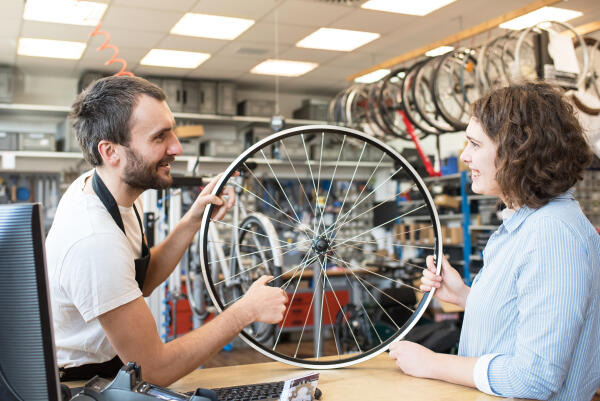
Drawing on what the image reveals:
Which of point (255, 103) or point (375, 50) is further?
point (255, 103)

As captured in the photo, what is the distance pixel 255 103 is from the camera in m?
7.57

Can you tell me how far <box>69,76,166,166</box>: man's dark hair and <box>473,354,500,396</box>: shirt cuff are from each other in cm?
93

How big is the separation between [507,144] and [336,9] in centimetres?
408

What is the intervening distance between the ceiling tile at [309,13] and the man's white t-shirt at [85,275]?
380cm

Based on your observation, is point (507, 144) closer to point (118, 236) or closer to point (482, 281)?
point (482, 281)

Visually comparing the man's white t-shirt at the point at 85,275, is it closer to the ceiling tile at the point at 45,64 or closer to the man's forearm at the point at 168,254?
the man's forearm at the point at 168,254

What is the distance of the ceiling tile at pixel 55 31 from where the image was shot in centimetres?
520

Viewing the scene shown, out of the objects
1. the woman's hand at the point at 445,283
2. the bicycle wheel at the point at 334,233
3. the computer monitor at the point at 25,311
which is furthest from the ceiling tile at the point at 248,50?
the computer monitor at the point at 25,311

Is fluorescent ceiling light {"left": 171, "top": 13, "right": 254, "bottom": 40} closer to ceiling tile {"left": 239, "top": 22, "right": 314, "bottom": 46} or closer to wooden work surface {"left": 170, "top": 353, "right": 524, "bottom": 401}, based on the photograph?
ceiling tile {"left": 239, "top": 22, "right": 314, "bottom": 46}

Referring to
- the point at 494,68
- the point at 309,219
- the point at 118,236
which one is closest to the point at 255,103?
the point at 309,219

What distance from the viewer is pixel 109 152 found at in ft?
4.52

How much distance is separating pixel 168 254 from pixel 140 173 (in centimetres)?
35

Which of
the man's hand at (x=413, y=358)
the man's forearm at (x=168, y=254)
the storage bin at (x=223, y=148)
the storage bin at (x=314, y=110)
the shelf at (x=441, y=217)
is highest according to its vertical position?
the storage bin at (x=314, y=110)

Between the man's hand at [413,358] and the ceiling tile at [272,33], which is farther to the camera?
the ceiling tile at [272,33]
